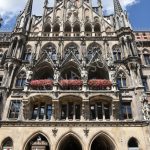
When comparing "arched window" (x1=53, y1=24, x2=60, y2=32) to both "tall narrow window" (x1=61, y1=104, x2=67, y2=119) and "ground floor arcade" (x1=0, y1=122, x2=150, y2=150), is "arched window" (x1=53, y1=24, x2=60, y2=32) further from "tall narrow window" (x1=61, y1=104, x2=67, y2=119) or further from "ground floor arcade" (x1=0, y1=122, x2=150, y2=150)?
"ground floor arcade" (x1=0, y1=122, x2=150, y2=150)

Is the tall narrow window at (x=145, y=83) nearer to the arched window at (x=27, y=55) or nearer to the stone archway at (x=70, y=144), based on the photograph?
the stone archway at (x=70, y=144)

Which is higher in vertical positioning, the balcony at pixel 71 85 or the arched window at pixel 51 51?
the arched window at pixel 51 51

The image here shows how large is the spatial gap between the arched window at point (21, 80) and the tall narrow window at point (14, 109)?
240 centimetres

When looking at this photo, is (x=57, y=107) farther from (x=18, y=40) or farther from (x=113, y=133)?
(x=18, y=40)

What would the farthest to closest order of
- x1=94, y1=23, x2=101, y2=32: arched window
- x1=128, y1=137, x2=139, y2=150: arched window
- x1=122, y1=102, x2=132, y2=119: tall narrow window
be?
x1=94, y1=23, x2=101, y2=32: arched window
x1=122, y1=102, x2=132, y2=119: tall narrow window
x1=128, y1=137, x2=139, y2=150: arched window

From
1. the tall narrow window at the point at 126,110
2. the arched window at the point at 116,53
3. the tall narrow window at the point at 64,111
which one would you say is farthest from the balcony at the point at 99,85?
the arched window at the point at 116,53

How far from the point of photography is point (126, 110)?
26.1 m

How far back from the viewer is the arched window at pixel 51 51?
3137 cm

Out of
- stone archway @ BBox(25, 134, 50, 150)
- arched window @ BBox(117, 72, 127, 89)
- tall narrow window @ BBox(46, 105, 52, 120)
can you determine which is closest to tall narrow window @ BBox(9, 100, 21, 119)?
tall narrow window @ BBox(46, 105, 52, 120)

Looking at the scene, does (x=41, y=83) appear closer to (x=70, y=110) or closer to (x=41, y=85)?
(x=41, y=85)

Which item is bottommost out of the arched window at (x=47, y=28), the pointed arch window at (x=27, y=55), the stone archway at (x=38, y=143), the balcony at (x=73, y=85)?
the stone archway at (x=38, y=143)

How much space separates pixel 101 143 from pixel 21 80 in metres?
12.0

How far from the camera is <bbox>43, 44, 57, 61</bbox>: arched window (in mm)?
31367

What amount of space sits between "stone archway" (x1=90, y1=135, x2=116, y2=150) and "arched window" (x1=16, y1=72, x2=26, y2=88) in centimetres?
1069
